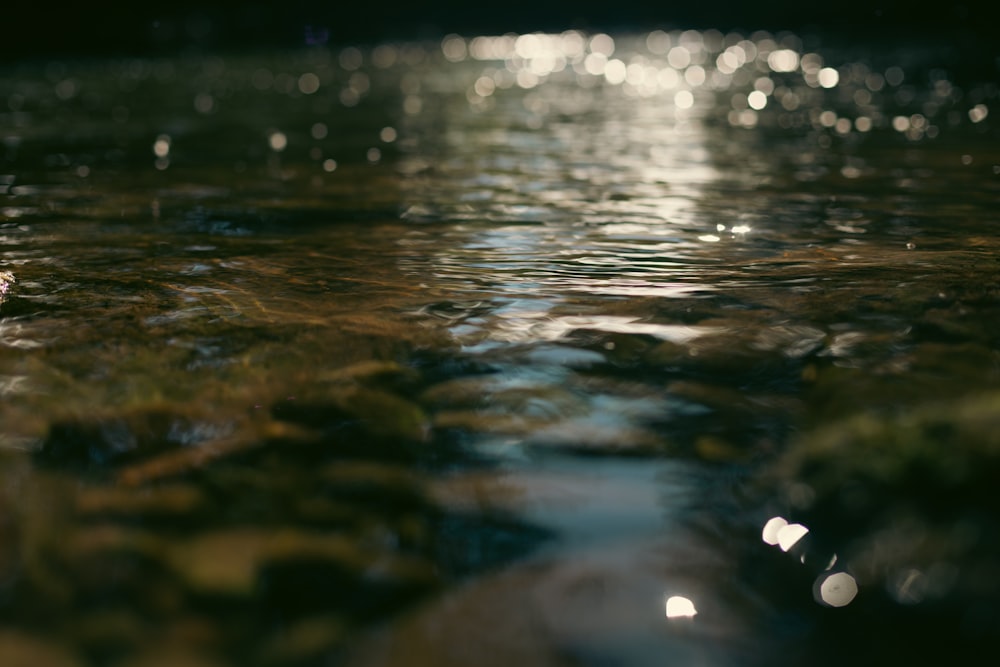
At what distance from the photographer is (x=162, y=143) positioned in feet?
43.4

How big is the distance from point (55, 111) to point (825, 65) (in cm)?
2845

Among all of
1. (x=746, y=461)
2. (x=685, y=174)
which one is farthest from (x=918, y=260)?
(x=685, y=174)

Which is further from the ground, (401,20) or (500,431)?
(401,20)

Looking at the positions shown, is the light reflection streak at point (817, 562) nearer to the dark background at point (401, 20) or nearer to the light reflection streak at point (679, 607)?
the light reflection streak at point (679, 607)

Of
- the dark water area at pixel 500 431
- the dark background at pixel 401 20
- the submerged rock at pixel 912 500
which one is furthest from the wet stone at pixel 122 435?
the dark background at pixel 401 20

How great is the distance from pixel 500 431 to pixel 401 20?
87881 mm

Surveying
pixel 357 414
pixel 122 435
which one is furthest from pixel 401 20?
pixel 122 435

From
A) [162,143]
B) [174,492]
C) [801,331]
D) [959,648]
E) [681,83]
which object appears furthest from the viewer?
[681,83]

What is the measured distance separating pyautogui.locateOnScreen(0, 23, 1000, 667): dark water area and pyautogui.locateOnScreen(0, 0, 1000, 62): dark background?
121ft

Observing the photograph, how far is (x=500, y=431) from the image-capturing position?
10.5 feet

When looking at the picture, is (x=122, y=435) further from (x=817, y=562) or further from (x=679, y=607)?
(x=817, y=562)

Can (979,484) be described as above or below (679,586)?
above

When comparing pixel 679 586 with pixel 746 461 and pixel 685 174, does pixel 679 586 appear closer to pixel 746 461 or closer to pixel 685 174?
pixel 746 461

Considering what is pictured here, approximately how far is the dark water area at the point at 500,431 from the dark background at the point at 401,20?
121ft
